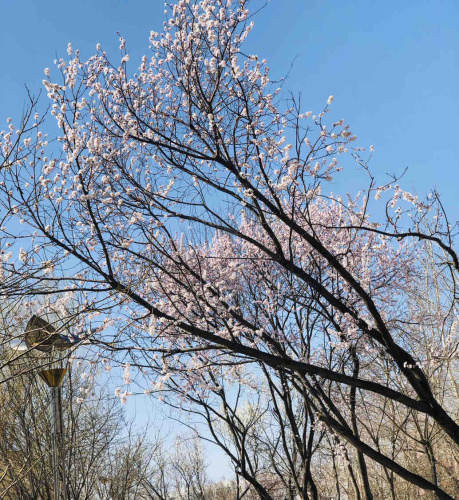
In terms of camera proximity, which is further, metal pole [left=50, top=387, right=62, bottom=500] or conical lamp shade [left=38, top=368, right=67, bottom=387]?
conical lamp shade [left=38, top=368, right=67, bottom=387]

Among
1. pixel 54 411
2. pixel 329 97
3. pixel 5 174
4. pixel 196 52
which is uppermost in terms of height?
pixel 196 52

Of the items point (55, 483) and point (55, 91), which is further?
point (55, 91)

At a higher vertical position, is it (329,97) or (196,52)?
(196,52)

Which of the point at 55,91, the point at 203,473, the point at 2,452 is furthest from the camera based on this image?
the point at 203,473

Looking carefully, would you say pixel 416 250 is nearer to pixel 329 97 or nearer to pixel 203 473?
pixel 329 97

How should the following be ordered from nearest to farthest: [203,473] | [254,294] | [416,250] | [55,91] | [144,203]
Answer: [55,91] < [144,203] < [254,294] < [416,250] < [203,473]

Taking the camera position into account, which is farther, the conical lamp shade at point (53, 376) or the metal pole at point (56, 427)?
the conical lamp shade at point (53, 376)

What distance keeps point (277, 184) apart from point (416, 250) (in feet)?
18.2

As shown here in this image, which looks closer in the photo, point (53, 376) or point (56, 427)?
point (56, 427)

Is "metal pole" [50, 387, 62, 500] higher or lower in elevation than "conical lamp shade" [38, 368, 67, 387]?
lower

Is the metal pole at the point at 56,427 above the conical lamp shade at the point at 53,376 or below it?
below

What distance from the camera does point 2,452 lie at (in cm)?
743

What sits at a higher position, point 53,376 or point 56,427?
point 53,376

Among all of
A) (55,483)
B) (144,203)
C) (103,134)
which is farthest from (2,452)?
(103,134)
